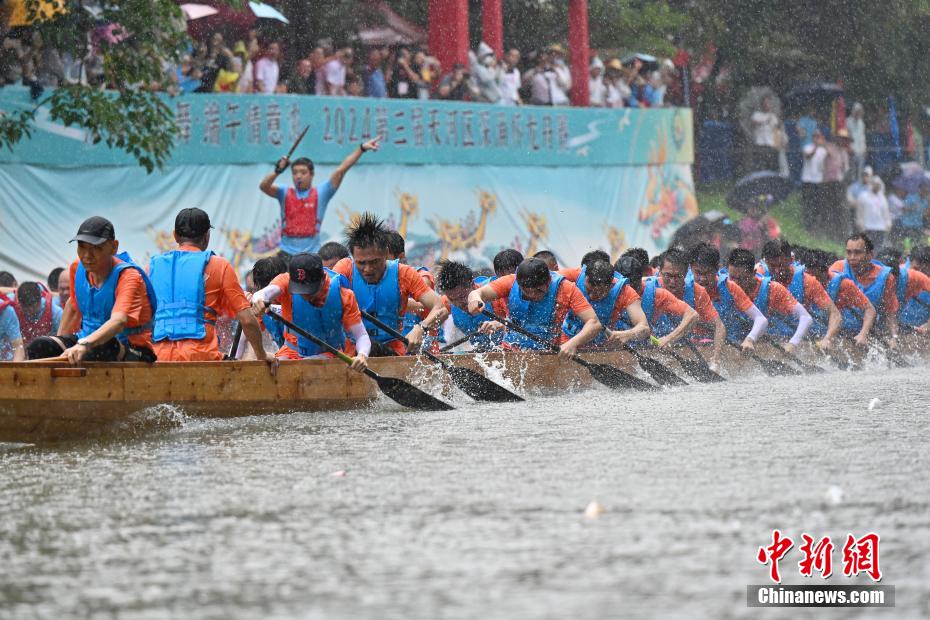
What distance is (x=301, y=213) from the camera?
14227 millimetres

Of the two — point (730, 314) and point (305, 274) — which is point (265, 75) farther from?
point (305, 274)

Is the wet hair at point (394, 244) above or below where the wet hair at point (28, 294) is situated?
above

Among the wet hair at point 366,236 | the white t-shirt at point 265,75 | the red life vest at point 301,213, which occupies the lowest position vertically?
the wet hair at point 366,236

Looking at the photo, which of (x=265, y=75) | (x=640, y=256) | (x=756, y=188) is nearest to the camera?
(x=640, y=256)

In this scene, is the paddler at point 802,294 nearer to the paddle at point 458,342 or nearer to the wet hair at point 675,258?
the wet hair at point 675,258

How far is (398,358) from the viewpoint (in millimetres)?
10547

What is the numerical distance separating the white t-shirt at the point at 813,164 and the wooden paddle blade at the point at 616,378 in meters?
17.7

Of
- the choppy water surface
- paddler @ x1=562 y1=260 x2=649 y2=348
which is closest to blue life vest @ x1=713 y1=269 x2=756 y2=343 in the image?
paddler @ x1=562 y1=260 x2=649 y2=348

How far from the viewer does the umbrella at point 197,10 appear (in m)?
18.4

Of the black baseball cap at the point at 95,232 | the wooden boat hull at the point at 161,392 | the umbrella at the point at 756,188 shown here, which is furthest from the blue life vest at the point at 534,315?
the umbrella at the point at 756,188

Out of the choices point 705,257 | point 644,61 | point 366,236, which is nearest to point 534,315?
point 366,236

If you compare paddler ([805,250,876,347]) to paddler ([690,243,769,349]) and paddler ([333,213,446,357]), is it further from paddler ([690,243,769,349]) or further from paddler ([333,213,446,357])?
paddler ([333,213,446,357])

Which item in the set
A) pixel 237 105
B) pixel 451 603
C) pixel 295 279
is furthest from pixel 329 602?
pixel 237 105

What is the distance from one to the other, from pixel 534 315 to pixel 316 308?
2.56m
